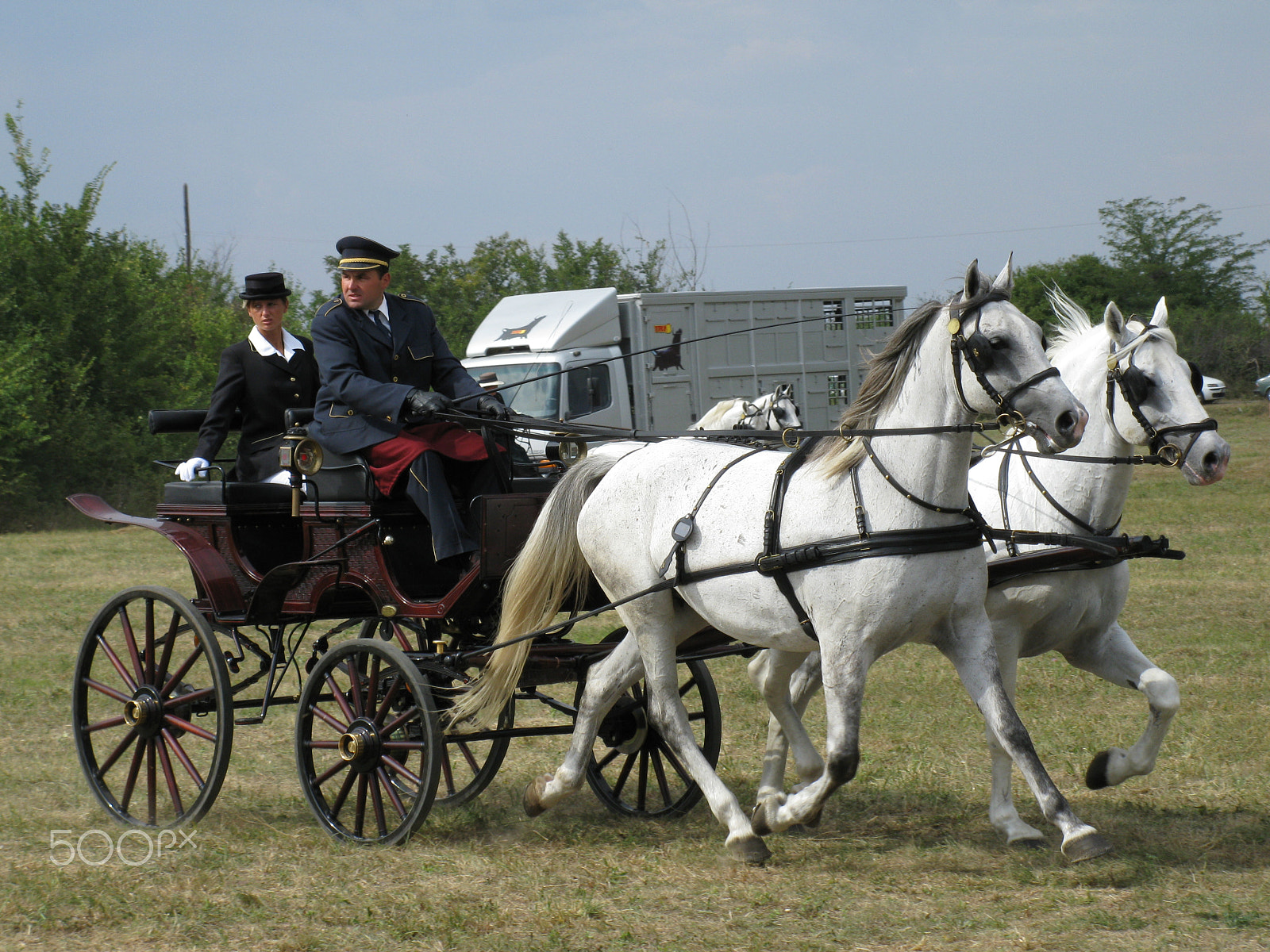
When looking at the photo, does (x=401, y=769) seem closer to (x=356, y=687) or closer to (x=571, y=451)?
(x=356, y=687)

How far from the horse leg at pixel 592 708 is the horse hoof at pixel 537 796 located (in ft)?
0.10

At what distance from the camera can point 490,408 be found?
500 cm

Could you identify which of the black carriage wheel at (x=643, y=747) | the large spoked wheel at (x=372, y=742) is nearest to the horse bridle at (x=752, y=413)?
the black carriage wheel at (x=643, y=747)

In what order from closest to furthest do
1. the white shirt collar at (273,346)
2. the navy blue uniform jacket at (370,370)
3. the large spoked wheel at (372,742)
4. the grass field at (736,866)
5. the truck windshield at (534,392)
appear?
the grass field at (736,866) < the large spoked wheel at (372,742) < the navy blue uniform jacket at (370,370) < the white shirt collar at (273,346) < the truck windshield at (534,392)

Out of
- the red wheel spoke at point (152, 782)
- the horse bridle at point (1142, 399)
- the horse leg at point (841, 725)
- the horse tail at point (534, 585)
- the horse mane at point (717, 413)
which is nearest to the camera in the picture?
the horse leg at point (841, 725)

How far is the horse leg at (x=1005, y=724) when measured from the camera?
3.87m

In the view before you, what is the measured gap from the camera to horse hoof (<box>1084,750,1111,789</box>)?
467 cm

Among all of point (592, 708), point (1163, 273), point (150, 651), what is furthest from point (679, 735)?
point (1163, 273)

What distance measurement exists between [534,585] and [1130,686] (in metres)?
2.22

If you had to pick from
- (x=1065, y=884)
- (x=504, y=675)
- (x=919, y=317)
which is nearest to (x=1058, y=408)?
Answer: (x=919, y=317)

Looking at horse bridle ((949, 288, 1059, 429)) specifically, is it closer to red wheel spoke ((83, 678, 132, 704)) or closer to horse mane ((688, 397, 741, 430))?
red wheel spoke ((83, 678, 132, 704))

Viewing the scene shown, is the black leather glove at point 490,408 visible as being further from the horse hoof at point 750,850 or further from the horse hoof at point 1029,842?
the horse hoof at point 1029,842

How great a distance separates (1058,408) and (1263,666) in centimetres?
472

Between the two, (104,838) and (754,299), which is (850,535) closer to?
(104,838)
